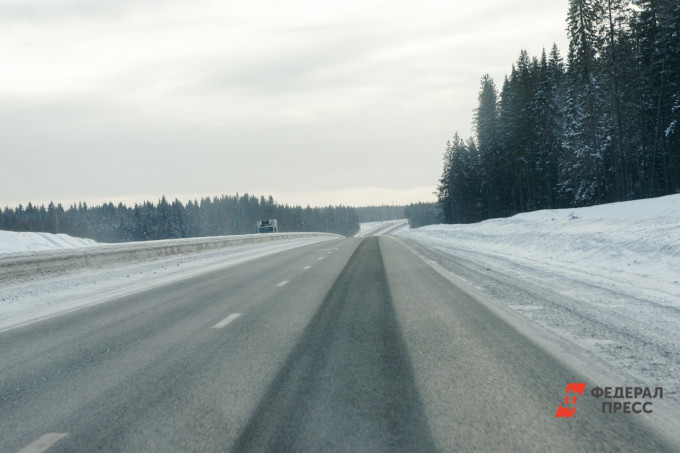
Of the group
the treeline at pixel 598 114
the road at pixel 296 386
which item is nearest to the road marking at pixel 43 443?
the road at pixel 296 386

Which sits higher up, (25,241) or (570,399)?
(25,241)

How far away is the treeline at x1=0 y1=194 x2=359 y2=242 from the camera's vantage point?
531ft

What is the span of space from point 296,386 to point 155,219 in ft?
558

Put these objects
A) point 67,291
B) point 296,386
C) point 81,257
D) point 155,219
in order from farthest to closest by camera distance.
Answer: point 155,219
point 81,257
point 67,291
point 296,386

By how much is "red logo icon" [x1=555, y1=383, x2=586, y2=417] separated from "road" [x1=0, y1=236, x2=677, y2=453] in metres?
0.04

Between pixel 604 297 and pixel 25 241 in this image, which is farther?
pixel 25 241

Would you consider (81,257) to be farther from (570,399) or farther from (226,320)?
(570,399)

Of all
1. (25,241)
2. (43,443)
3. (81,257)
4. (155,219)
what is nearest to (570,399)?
(43,443)

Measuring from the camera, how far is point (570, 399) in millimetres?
3635

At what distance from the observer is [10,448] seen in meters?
3.13

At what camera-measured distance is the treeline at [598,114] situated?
41.2m

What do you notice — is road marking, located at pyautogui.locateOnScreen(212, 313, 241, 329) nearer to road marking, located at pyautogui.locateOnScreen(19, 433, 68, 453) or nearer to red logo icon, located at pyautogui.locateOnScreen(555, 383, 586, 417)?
road marking, located at pyautogui.locateOnScreen(19, 433, 68, 453)

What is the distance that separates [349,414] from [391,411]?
29 centimetres

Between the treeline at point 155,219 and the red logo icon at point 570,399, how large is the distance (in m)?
→ 162
